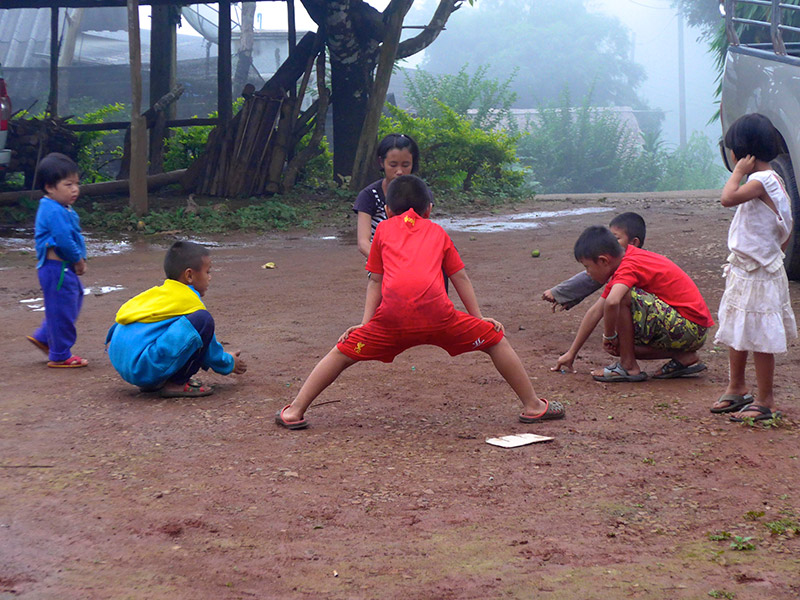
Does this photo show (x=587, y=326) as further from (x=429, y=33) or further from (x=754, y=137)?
(x=429, y=33)

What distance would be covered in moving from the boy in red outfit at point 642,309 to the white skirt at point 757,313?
685 millimetres

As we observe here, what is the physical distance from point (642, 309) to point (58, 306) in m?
3.24

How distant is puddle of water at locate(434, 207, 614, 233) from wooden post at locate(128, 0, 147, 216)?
386 centimetres

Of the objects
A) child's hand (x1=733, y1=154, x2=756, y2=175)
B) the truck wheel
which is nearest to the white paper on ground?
child's hand (x1=733, y1=154, x2=756, y2=175)

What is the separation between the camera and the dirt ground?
244 centimetres

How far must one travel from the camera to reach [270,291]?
736cm

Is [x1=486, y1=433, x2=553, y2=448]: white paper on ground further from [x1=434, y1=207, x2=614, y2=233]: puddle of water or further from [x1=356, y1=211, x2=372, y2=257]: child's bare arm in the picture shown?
[x1=434, y1=207, x2=614, y2=233]: puddle of water

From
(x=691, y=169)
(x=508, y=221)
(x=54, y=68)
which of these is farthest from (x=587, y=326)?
(x=691, y=169)

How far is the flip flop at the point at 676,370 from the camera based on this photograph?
15.3ft

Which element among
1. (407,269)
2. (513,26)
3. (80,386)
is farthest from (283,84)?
(513,26)

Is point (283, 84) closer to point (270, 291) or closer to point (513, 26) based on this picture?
point (270, 291)

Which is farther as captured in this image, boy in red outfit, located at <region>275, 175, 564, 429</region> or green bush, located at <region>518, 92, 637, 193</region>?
green bush, located at <region>518, 92, 637, 193</region>

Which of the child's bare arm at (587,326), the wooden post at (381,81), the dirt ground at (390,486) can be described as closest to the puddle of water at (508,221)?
the wooden post at (381,81)

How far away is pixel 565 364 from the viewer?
191 inches
